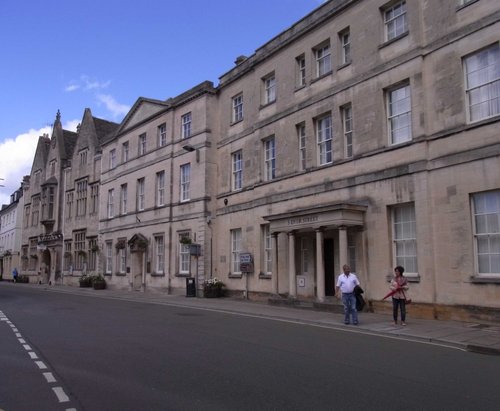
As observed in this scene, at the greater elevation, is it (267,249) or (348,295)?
(267,249)

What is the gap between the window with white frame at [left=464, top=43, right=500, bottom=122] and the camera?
14773mm

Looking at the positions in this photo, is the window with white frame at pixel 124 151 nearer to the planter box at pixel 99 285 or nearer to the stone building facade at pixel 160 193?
the stone building facade at pixel 160 193

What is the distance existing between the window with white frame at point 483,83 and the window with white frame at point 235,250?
1336 centimetres

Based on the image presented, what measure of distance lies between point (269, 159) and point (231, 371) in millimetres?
16893

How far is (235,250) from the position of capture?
26.0 m

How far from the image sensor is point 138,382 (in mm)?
7215

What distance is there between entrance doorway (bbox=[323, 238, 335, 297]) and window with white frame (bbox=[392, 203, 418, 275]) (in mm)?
3327

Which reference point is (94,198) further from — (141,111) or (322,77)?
(322,77)

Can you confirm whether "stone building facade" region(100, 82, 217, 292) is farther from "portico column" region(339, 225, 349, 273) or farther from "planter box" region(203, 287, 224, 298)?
"portico column" region(339, 225, 349, 273)

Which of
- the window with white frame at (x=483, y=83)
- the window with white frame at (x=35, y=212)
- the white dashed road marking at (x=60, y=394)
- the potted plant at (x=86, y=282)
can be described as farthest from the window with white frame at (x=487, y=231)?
the window with white frame at (x=35, y=212)

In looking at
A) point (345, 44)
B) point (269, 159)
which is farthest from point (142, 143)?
point (345, 44)

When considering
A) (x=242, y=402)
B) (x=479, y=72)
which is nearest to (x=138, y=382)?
(x=242, y=402)

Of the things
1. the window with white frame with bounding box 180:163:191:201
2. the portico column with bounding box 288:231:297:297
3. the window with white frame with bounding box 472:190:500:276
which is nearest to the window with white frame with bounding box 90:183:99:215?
the window with white frame with bounding box 180:163:191:201

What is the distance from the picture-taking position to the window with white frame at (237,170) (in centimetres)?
2628
